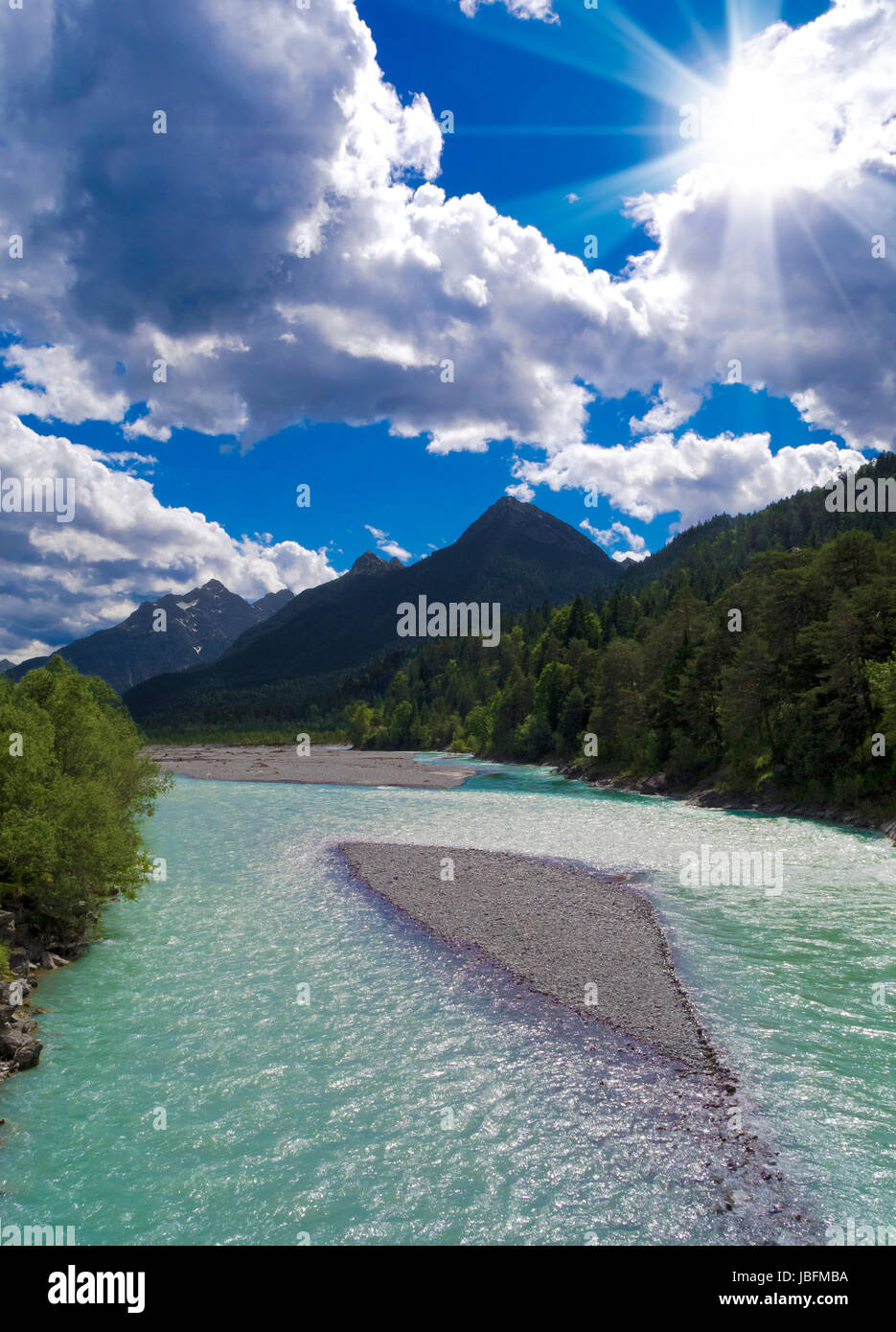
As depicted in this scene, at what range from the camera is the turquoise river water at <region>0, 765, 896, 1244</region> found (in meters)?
11.1

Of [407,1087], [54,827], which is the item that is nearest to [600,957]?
[407,1087]

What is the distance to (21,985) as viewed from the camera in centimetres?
1862

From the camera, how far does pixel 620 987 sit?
1969cm

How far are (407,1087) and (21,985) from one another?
1173cm

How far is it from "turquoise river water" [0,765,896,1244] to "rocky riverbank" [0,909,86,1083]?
Answer: 541mm

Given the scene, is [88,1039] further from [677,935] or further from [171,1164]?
[677,935]

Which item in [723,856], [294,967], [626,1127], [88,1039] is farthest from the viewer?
[723,856]

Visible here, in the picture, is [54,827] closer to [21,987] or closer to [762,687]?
[21,987]

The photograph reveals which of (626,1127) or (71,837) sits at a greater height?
(71,837)

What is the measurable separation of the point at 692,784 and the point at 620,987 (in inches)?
2147

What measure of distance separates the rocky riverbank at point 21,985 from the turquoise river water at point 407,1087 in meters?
0.54

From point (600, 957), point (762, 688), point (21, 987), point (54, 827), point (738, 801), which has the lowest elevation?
point (738, 801)

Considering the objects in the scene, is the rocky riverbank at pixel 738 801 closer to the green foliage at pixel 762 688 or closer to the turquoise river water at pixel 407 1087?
the green foliage at pixel 762 688
